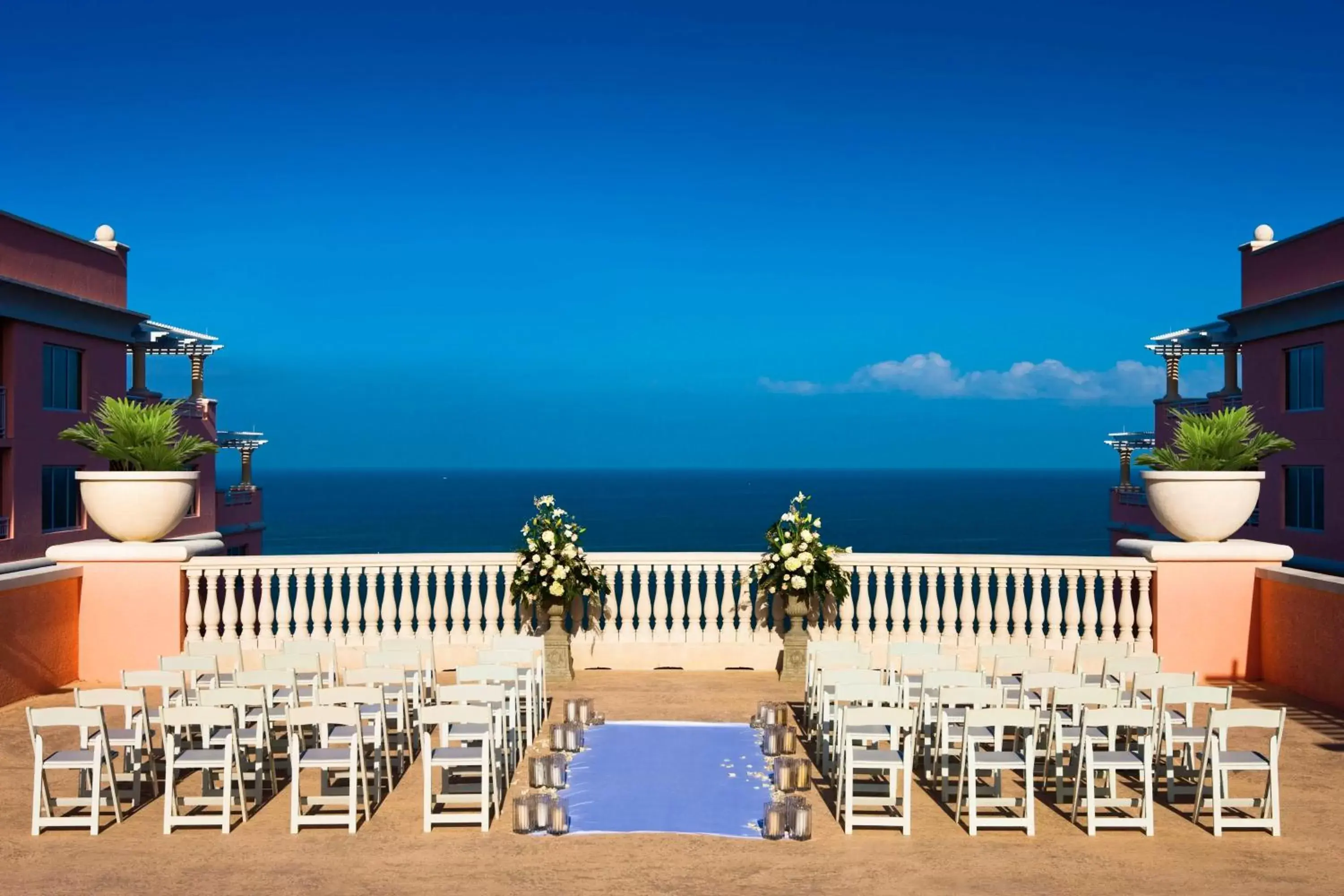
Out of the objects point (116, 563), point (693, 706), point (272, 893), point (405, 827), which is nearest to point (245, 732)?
point (405, 827)

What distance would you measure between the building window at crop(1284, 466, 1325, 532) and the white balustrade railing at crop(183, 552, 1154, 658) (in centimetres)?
2282

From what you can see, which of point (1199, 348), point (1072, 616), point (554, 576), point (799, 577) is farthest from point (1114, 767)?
point (1199, 348)

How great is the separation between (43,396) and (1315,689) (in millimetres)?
32092

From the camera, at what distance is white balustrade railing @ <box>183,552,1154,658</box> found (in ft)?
45.0

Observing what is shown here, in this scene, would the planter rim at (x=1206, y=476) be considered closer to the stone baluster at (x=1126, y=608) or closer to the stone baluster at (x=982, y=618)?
the stone baluster at (x=1126, y=608)

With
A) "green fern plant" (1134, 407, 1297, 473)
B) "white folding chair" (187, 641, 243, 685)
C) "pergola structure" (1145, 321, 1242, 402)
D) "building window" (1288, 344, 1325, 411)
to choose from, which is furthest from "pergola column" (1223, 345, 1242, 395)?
"white folding chair" (187, 641, 243, 685)

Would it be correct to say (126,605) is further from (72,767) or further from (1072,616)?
(1072,616)

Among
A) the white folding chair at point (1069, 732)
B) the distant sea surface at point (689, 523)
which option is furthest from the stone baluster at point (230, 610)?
the distant sea surface at point (689, 523)

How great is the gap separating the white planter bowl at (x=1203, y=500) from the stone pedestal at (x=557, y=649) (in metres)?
6.76

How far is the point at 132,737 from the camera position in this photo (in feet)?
29.2

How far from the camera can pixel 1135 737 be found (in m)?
10.0

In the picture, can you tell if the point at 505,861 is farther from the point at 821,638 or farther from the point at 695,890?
the point at 821,638

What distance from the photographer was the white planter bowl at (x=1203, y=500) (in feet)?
44.5

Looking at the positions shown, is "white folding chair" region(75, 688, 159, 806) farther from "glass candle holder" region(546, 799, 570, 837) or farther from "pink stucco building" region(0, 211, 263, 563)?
"pink stucco building" region(0, 211, 263, 563)
